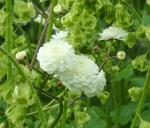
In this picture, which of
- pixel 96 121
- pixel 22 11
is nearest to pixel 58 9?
pixel 22 11

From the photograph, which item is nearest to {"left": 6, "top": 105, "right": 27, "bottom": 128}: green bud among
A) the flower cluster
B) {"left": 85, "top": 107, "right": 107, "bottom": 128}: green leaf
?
the flower cluster

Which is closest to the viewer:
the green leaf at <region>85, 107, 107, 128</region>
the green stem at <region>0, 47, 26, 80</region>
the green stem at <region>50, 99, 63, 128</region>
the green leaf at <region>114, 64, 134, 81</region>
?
the green stem at <region>0, 47, 26, 80</region>

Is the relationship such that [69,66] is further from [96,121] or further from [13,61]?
[96,121]

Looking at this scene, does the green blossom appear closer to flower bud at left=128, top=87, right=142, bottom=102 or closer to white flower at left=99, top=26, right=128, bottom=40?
white flower at left=99, top=26, right=128, bottom=40

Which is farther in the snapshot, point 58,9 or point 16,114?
point 58,9

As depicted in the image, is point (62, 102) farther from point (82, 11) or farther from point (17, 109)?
point (82, 11)

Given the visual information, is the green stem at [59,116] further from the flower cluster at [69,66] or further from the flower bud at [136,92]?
the flower bud at [136,92]

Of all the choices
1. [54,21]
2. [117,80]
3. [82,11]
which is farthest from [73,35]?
[117,80]
